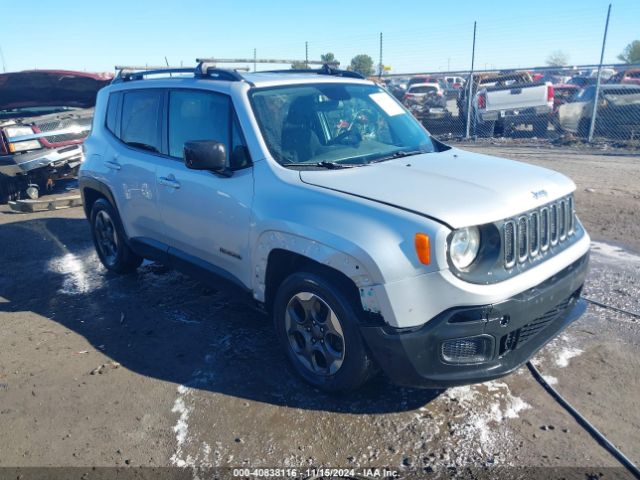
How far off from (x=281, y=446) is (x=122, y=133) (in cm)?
354

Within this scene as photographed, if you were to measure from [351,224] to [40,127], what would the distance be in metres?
8.15

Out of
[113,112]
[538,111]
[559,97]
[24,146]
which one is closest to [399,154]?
[113,112]

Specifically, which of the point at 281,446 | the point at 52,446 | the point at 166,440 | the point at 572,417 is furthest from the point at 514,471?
the point at 52,446

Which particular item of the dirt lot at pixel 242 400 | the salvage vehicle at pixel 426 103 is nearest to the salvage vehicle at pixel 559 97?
the salvage vehicle at pixel 426 103

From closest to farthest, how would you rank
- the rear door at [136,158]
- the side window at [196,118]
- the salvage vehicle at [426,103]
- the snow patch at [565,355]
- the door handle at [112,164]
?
the snow patch at [565,355]
the side window at [196,118]
the rear door at [136,158]
the door handle at [112,164]
the salvage vehicle at [426,103]

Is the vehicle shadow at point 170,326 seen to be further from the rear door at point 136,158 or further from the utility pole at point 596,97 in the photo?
the utility pole at point 596,97

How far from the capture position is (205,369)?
12.8 ft

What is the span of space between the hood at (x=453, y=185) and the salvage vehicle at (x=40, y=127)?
6.97 meters

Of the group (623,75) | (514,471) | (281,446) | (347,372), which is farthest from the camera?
(623,75)

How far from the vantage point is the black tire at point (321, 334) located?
10.4 ft

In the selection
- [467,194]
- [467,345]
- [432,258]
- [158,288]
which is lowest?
[158,288]

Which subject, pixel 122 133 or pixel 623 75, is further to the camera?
pixel 623 75

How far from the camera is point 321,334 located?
135 inches

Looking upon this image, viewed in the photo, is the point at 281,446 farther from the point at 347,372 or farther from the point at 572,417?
the point at 572,417
